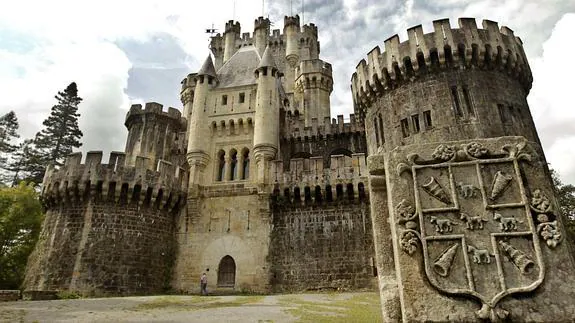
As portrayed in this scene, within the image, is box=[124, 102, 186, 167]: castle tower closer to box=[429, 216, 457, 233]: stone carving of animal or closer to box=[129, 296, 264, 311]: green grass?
box=[129, 296, 264, 311]: green grass

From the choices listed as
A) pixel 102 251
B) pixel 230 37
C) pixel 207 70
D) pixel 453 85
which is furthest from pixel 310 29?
pixel 102 251

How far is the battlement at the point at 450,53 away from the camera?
1839 centimetres

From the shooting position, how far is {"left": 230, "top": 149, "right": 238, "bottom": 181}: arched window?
2274 centimetres

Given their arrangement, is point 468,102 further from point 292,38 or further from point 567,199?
point 292,38

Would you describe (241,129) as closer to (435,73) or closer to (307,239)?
(307,239)

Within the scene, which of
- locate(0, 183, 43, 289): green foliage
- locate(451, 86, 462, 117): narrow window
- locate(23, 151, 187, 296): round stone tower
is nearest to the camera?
locate(451, 86, 462, 117): narrow window

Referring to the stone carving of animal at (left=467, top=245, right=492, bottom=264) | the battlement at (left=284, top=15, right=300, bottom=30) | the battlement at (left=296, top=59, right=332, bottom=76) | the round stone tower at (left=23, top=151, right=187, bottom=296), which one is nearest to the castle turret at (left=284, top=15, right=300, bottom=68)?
the battlement at (left=284, top=15, right=300, bottom=30)

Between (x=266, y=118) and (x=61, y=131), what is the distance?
2905 centimetres

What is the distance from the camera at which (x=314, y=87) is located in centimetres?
3259

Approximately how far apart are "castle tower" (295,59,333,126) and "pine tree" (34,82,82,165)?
2547 centimetres

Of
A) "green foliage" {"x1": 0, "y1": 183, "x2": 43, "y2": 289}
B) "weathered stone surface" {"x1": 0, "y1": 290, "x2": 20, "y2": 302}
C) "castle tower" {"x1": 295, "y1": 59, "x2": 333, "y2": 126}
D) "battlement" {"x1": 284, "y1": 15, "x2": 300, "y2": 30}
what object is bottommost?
"weathered stone surface" {"x1": 0, "y1": 290, "x2": 20, "y2": 302}

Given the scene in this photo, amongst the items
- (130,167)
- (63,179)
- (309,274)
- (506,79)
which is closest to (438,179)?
(309,274)

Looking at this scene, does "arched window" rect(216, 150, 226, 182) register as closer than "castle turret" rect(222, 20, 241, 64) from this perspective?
Yes

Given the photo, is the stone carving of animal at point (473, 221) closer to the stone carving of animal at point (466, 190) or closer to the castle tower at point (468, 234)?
the castle tower at point (468, 234)
